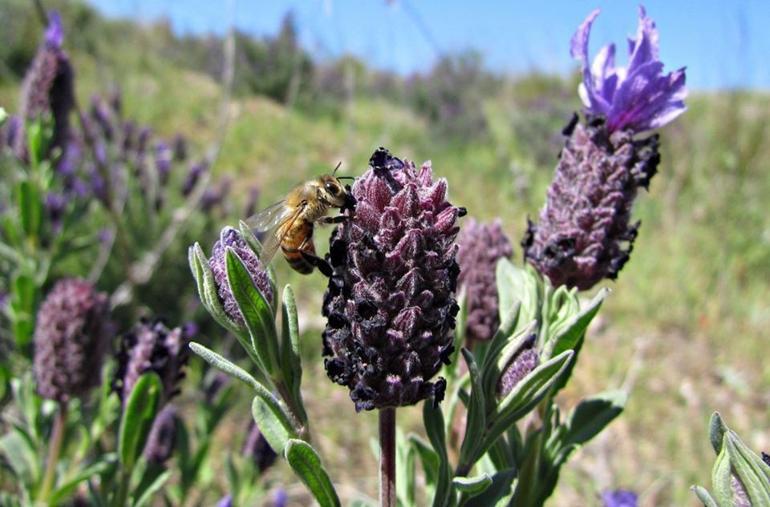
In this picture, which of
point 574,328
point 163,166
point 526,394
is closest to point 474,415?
point 526,394

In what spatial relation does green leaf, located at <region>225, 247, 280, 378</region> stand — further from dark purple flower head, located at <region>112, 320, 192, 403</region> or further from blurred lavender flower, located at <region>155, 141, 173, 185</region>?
blurred lavender flower, located at <region>155, 141, 173, 185</region>

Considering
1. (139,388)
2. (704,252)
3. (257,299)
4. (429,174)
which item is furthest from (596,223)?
(704,252)

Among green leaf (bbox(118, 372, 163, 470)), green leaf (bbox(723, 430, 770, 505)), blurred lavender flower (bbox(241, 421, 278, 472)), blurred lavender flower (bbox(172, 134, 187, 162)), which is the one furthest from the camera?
blurred lavender flower (bbox(172, 134, 187, 162))

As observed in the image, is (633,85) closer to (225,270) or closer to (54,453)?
(225,270)

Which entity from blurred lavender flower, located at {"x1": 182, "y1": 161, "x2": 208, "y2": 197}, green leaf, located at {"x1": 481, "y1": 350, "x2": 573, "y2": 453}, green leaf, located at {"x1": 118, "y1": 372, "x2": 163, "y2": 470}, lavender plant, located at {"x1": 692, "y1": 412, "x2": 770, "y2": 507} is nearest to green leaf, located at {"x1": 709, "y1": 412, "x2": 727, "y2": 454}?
lavender plant, located at {"x1": 692, "y1": 412, "x2": 770, "y2": 507}

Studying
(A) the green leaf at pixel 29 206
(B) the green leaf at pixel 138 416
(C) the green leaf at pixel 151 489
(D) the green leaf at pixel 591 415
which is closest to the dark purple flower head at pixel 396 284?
(D) the green leaf at pixel 591 415

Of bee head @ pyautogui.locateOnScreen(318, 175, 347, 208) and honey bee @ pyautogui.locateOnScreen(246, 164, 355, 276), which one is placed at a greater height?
honey bee @ pyautogui.locateOnScreen(246, 164, 355, 276)

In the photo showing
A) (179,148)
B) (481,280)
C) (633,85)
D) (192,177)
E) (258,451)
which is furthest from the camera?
(179,148)
